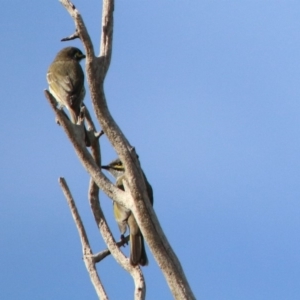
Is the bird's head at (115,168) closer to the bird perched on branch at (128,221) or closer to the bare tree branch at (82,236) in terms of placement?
the bird perched on branch at (128,221)

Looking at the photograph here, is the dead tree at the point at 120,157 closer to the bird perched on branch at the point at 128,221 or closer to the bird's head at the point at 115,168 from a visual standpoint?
the bird perched on branch at the point at 128,221

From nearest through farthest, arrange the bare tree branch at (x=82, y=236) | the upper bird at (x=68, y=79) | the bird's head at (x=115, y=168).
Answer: the bare tree branch at (x=82, y=236) → the bird's head at (x=115, y=168) → the upper bird at (x=68, y=79)

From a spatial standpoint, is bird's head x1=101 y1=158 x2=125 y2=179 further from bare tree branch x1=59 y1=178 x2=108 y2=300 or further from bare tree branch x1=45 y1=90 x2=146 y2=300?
bare tree branch x1=45 y1=90 x2=146 y2=300

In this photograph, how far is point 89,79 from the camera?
561 cm

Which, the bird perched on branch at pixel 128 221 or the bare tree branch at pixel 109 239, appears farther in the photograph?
the bird perched on branch at pixel 128 221

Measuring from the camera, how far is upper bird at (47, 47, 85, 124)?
8500 millimetres

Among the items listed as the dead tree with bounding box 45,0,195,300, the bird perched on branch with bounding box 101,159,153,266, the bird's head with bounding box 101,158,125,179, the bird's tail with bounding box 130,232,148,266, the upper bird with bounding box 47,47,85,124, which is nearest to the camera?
the dead tree with bounding box 45,0,195,300

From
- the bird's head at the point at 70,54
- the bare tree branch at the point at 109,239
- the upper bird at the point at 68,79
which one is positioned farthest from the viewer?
the bird's head at the point at 70,54

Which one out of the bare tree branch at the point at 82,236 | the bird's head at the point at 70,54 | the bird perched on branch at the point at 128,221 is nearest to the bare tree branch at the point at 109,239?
the bare tree branch at the point at 82,236

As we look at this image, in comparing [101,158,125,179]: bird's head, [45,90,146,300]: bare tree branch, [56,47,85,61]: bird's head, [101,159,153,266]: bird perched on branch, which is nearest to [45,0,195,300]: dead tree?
[45,90,146,300]: bare tree branch

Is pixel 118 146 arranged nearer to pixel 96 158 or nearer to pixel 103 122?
pixel 103 122

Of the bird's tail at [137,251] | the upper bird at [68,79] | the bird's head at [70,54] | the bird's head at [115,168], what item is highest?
the bird's head at [70,54]

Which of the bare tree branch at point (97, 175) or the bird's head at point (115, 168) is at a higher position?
the bird's head at point (115, 168)

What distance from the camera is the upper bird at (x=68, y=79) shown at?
8.50 meters
